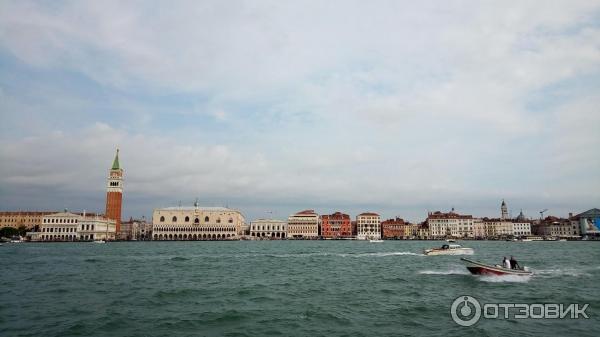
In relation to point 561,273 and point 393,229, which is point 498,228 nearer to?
point 393,229

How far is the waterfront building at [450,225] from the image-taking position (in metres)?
144

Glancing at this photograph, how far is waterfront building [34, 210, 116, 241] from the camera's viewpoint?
114 m

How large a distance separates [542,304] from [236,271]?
18.2 metres

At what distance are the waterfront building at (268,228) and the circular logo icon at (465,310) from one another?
5115 inches

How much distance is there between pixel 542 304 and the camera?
16312mm

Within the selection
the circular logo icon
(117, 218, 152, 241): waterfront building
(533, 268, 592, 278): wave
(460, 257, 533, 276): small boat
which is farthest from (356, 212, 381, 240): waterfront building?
the circular logo icon

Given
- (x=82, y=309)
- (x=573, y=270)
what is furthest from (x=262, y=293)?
(x=573, y=270)

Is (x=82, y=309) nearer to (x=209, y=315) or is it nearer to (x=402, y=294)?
(x=209, y=315)

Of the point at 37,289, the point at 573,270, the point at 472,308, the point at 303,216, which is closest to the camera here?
the point at 472,308

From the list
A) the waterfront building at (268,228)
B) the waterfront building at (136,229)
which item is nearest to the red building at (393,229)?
the waterfront building at (268,228)

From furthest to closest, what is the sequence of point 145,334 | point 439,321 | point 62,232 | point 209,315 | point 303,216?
1. point 303,216
2. point 62,232
3. point 209,315
4. point 439,321
5. point 145,334

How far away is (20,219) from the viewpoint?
128 metres

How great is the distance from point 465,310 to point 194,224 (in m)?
130

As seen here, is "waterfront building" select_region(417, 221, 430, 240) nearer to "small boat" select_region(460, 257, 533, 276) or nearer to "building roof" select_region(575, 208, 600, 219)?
"building roof" select_region(575, 208, 600, 219)
